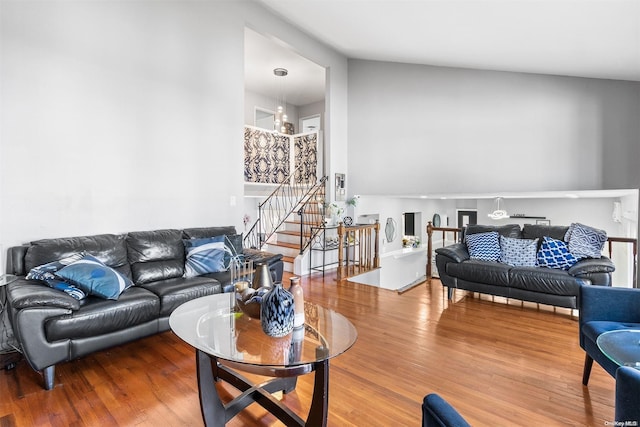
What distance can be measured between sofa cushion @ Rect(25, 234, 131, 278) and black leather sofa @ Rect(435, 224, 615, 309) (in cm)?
377

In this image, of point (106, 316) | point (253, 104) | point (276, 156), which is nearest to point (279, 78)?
point (253, 104)

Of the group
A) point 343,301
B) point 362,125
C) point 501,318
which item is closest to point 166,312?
point 343,301

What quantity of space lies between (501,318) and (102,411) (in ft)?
12.1

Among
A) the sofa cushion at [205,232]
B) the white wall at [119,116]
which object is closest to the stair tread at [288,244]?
the white wall at [119,116]

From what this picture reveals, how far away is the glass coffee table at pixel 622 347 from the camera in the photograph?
1.44 metres

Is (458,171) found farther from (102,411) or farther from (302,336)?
(102,411)

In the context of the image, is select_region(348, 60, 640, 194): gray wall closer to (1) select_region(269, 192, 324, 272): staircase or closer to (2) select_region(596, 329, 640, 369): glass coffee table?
(1) select_region(269, 192, 324, 272): staircase

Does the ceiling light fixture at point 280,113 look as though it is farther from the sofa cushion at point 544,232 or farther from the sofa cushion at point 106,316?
the sofa cushion at point 106,316

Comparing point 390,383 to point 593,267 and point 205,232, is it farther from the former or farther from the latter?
point 593,267

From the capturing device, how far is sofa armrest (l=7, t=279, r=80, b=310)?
2057 millimetres

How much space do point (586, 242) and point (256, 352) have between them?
4112 mm

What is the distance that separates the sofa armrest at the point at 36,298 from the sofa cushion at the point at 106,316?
0.09m

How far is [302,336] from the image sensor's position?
67.5 inches

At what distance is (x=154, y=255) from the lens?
10.8ft
